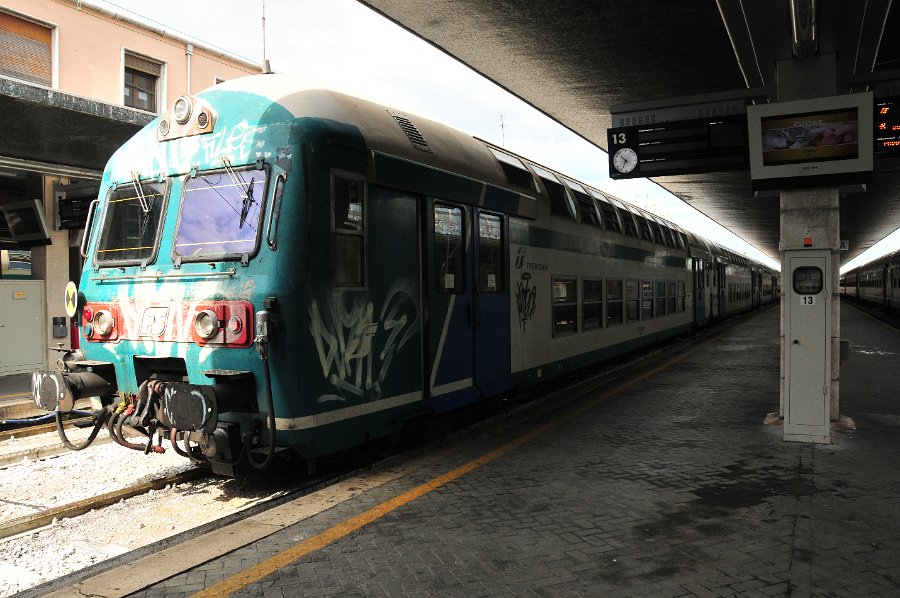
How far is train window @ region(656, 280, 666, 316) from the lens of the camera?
15.4 m

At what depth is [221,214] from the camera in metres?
5.30

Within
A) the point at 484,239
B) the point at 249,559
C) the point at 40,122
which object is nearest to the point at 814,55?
the point at 484,239

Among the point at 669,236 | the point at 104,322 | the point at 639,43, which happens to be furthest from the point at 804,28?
the point at 669,236

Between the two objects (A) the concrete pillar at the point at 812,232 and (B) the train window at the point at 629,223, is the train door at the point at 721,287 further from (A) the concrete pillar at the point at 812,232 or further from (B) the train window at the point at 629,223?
(A) the concrete pillar at the point at 812,232

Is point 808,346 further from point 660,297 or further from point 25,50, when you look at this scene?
point 25,50

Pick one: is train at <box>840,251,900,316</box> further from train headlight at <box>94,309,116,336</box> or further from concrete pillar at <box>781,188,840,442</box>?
train headlight at <box>94,309,116,336</box>

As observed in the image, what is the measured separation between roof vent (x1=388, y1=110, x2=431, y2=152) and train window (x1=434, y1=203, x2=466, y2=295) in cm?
58

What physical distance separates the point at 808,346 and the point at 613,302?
566cm

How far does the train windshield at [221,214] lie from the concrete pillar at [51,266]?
417 inches

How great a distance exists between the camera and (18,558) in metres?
4.32

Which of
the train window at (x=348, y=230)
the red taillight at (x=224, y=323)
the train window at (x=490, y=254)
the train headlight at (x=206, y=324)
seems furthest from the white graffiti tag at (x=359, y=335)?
the train window at (x=490, y=254)

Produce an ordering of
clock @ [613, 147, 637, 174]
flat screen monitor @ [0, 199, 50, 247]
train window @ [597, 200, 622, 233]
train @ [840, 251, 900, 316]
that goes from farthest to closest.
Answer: train @ [840, 251, 900, 316], flat screen monitor @ [0, 199, 50, 247], train window @ [597, 200, 622, 233], clock @ [613, 147, 637, 174]

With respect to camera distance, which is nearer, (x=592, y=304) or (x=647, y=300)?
(x=592, y=304)

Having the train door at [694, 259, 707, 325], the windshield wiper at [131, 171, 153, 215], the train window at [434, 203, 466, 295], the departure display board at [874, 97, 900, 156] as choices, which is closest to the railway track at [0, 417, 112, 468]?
the windshield wiper at [131, 171, 153, 215]
